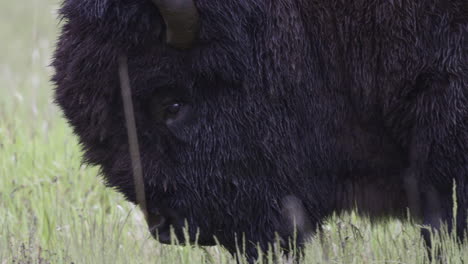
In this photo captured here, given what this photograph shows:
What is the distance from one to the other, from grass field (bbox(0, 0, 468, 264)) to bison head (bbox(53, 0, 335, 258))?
0.29 metres

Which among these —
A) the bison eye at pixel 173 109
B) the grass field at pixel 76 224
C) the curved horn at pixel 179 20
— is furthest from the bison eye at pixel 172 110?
the grass field at pixel 76 224

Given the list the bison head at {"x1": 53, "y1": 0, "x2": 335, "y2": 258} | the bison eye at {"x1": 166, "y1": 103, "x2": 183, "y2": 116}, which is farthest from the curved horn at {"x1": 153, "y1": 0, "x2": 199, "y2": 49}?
the bison eye at {"x1": 166, "y1": 103, "x2": 183, "y2": 116}

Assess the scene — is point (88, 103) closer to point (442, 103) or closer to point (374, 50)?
point (374, 50)

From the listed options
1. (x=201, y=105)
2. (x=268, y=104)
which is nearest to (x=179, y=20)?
(x=201, y=105)

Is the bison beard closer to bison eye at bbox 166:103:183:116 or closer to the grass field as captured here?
bison eye at bbox 166:103:183:116

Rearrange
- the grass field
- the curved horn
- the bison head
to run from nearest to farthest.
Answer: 1. the curved horn
2. the bison head
3. the grass field

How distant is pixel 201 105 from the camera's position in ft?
9.77

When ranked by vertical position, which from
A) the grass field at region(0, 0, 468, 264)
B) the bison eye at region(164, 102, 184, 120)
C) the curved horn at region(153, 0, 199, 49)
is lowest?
the grass field at region(0, 0, 468, 264)

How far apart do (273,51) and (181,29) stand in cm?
39

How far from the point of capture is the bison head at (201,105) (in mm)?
2867

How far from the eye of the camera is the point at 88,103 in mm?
2895

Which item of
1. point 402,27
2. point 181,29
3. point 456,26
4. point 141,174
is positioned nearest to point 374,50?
point 402,27

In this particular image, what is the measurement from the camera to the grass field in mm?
3152

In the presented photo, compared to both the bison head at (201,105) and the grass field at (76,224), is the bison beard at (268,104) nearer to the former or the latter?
the bison head at (201,105)
